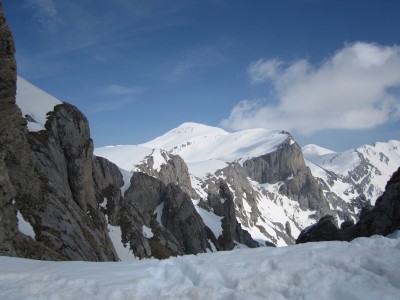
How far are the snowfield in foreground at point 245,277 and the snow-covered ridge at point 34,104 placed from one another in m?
40.4

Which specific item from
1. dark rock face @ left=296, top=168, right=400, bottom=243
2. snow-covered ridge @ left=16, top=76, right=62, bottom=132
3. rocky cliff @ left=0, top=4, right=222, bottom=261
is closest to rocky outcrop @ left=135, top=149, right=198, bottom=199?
rocky cliff @ left=0, top=4, right=222, bottom=261

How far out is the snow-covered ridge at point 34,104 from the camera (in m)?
51.0

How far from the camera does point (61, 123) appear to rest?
53250 millimetres

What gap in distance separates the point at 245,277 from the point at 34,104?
178 feet

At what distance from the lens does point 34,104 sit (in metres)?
57.1

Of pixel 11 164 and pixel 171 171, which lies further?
pixel 171 171

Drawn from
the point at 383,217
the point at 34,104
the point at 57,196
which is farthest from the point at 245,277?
the point at 34,104

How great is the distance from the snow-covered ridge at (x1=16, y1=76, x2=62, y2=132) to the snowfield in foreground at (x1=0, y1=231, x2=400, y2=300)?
132ft

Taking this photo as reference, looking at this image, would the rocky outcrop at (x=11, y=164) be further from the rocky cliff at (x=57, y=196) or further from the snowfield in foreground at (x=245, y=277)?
the snowfield in foreground at (x=245, y=277)

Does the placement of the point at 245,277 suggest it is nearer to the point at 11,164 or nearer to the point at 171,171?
the point at 11,164

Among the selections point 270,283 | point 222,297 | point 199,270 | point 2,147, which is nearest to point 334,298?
point 270,283

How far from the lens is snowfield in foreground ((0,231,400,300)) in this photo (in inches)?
368

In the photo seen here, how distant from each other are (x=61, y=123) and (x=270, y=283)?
48.6 metres

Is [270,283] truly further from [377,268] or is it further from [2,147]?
[2,147]
